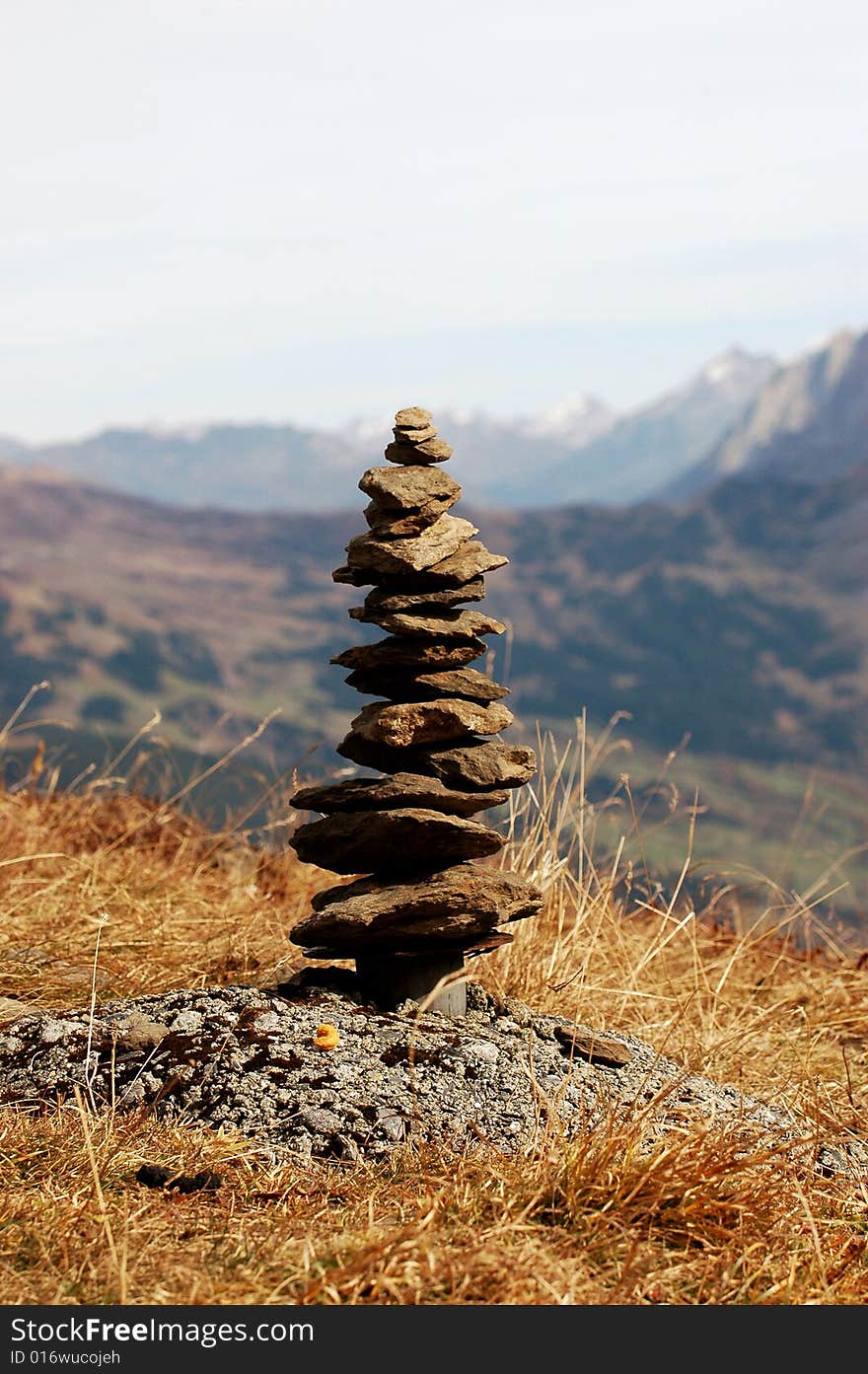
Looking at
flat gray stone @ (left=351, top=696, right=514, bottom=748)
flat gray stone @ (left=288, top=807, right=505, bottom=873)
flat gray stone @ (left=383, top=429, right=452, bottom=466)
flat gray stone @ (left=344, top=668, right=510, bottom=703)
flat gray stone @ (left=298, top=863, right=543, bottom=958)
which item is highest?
flat gray stone @ (left=383, top=429, right=452, bottom=466)

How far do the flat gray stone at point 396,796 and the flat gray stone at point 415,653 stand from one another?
433 mm

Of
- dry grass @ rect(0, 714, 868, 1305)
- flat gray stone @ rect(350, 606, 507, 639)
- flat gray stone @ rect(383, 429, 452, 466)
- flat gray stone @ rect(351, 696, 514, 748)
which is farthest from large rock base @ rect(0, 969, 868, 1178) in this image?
flat gray stone @ rect(383, 429, 452, 466)

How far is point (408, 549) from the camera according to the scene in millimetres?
5152

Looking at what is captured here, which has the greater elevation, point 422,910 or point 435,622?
point 435,622

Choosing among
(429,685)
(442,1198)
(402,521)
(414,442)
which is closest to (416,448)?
(414,442)

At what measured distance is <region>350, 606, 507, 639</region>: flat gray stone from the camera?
5.14 metres

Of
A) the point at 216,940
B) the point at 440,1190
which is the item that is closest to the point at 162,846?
the point at 216,940

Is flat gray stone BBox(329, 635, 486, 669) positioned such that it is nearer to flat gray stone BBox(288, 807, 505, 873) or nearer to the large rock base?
flat gray stone BBox(288, 807, 505, 873)

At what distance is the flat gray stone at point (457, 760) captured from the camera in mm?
5203

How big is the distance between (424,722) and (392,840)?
457mm

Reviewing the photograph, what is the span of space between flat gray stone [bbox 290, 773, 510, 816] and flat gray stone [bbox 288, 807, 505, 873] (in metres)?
0.04

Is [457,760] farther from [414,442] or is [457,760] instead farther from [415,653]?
→ [414,442]

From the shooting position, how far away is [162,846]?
8.75m
